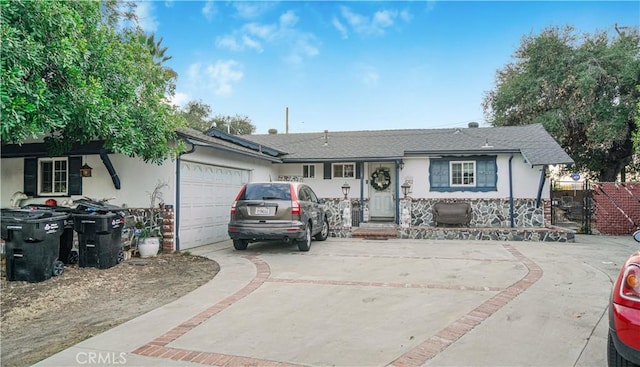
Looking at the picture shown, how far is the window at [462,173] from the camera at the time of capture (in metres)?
14.0

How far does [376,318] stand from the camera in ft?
14.1

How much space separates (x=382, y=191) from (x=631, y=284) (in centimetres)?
1265

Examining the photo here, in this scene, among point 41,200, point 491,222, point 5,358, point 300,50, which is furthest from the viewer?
point 300,50

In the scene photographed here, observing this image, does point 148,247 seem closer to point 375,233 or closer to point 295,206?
point 295,206

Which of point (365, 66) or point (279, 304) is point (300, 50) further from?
point (279, 304)

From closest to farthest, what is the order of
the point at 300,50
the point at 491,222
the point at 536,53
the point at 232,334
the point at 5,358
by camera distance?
the point at 5,358 < the point at 232,334 < the point at 491,222 < the point at 300,50 < the point at 536,53

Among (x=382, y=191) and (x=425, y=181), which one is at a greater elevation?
(x=425, y=181)

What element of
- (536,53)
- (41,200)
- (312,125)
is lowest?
(41,200)

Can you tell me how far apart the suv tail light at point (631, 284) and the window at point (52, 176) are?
1144cm

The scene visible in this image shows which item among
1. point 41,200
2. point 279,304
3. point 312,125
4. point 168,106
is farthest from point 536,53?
point 41,200

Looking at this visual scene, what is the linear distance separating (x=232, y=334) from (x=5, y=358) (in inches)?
81.0

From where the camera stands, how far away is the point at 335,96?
19.8 m

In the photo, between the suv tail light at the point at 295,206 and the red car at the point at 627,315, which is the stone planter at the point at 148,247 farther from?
the red car at the point at 627,315

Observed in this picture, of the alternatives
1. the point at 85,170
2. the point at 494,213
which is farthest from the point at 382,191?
the point at 85,170
